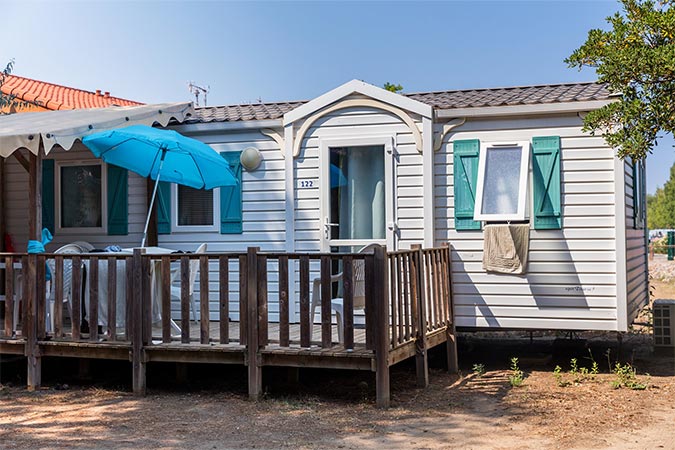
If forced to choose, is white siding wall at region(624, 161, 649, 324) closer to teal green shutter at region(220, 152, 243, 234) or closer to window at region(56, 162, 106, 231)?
teal green shutter at region(220, 152, 243, 234)

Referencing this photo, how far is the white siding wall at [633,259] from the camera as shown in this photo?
7.74 m

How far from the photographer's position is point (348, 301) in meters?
5.92

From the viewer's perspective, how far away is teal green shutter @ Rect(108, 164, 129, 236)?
886 centimetres

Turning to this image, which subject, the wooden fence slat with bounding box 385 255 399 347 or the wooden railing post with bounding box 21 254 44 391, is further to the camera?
the wooden railing post with bounding box 21 254 44 391

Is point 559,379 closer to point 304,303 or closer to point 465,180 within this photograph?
point 465,180

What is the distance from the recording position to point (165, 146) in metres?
7.01

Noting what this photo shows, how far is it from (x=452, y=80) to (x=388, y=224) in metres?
18.8

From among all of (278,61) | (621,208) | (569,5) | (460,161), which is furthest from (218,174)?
(278,61)

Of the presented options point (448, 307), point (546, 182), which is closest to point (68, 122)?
point (448, 307)

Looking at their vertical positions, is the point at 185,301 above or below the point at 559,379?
above

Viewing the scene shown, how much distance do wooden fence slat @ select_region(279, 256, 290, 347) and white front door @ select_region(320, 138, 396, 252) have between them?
1901 millimetres

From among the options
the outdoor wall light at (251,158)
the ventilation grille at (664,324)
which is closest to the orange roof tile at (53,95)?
the outdoor wall light at (251,158)

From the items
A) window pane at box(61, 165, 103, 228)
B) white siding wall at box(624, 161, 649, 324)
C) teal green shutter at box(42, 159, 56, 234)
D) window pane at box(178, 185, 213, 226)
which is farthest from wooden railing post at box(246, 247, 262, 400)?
teal green shutter at box(42, 159, 56, 234)

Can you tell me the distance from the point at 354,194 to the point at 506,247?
1.71 meters
